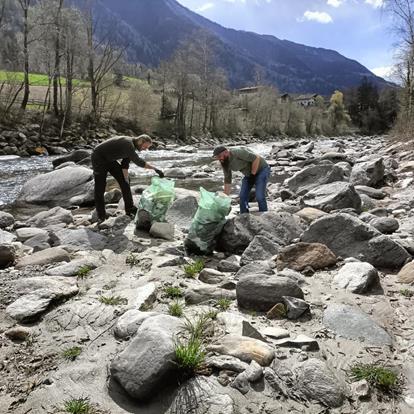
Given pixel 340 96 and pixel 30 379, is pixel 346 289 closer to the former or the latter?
pixel 30 379

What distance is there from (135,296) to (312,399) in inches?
77.0

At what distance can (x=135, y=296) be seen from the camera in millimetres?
3959

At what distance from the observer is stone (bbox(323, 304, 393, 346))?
3264 mm

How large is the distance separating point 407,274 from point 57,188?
8596 mm

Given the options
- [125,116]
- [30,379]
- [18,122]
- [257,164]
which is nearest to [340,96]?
[125,116]

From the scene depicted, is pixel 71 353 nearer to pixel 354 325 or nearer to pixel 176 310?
pixel 176 310

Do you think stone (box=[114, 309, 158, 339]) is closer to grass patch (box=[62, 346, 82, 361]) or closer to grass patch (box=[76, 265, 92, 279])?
grass patch (box=[62, 346, 82, 361])

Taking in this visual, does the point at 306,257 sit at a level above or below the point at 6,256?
above

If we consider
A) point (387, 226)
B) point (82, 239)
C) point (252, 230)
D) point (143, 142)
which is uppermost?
point (143, 142)

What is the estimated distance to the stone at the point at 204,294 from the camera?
3883 millimetres

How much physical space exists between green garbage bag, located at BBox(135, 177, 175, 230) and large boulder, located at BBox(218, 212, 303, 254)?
4.60 ft

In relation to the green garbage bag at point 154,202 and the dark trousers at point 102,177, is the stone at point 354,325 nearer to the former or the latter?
the green garbage bag at point 154,202

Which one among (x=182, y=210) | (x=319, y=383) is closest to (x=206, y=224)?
(x=182, y=210)

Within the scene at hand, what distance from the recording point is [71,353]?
3.09 m
